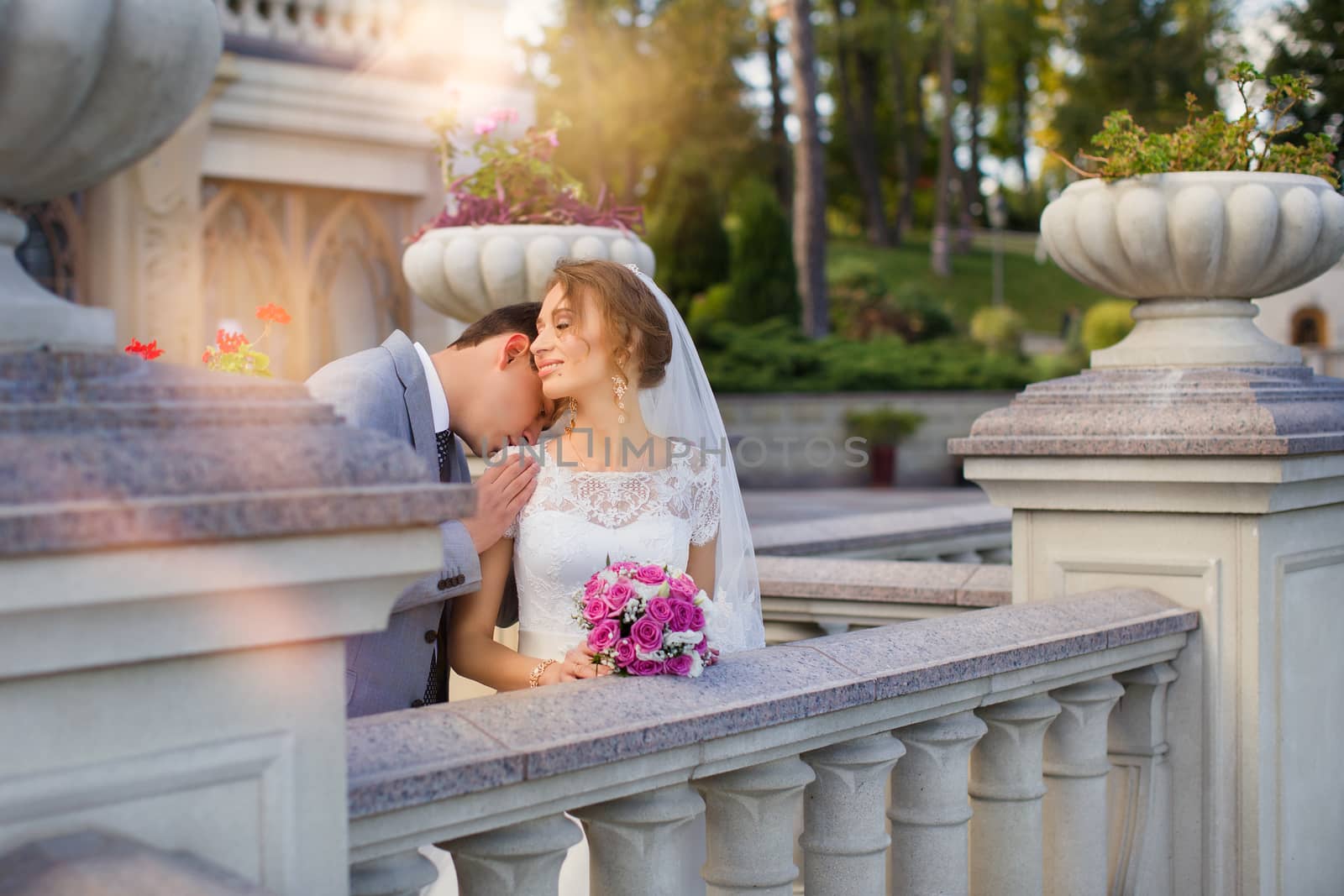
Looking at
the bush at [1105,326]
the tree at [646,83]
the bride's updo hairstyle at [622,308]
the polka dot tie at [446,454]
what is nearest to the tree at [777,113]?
the tree at [646,83]

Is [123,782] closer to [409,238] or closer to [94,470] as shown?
[94,470]

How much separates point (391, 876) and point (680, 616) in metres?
0.73

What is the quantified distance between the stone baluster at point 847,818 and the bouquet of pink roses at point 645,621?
299 mm

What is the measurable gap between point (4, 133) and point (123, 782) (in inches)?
27.6

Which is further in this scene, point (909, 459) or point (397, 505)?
point (909, 459)

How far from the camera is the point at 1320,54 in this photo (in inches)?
Answer: 1265

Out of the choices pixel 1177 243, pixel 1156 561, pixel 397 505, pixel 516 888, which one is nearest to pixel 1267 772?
pixel 1156 561

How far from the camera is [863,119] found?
4272 centimetres

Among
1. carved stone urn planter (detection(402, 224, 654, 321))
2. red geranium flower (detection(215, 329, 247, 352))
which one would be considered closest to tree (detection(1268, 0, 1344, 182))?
carved stone urn planter (detection(402, 224, 654, 321))

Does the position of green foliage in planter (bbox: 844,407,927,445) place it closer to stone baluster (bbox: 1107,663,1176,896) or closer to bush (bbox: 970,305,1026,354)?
bush (bbox: 970,305,1026,354)

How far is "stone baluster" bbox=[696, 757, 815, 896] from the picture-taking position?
226 cm

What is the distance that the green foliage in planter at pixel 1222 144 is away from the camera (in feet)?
11.4

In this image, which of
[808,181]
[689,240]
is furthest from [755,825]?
[689,240]

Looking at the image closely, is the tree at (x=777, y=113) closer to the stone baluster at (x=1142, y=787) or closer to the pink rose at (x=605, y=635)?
the stone baluster at (x=1142, y=787)
